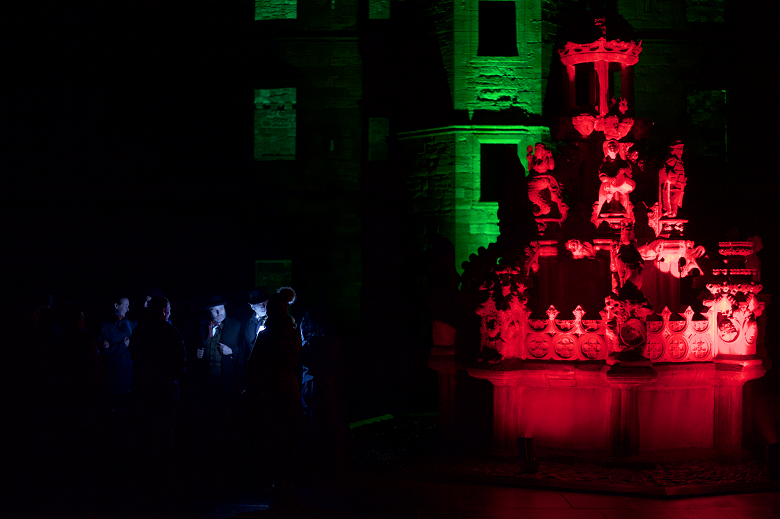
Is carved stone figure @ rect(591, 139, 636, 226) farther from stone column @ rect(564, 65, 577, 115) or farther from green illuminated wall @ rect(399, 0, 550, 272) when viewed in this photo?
green illuminated wall @ rect(399, 0, 550, 272)

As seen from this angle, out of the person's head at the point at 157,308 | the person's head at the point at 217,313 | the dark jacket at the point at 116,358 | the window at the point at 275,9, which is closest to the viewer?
the person's head at the point at 157,308

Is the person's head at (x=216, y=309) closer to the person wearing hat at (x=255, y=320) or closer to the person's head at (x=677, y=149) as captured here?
the person wearing hat at (x=255, y=320)

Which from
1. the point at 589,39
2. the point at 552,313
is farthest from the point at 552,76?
the point at 552,313

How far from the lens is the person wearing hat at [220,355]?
27.7ft

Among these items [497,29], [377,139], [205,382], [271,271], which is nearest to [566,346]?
[205,382]

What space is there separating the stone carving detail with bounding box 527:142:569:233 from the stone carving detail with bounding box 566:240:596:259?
1.20ft

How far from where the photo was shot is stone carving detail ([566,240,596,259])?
27.4 ft

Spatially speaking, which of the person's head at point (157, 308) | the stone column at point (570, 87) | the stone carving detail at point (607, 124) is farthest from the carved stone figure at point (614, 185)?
the person's head at point (157, 308)

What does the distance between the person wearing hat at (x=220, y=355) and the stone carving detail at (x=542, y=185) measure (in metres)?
3.64

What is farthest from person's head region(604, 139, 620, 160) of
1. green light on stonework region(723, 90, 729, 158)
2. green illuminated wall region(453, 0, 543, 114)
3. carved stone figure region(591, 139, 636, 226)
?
green light on stonework region(723, 90, 729, 158)

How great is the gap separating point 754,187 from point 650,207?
29.4 feet

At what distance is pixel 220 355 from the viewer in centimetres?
855

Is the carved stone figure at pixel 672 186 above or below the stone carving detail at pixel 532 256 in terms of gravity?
above

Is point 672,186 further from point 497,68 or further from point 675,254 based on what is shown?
point 497,68
